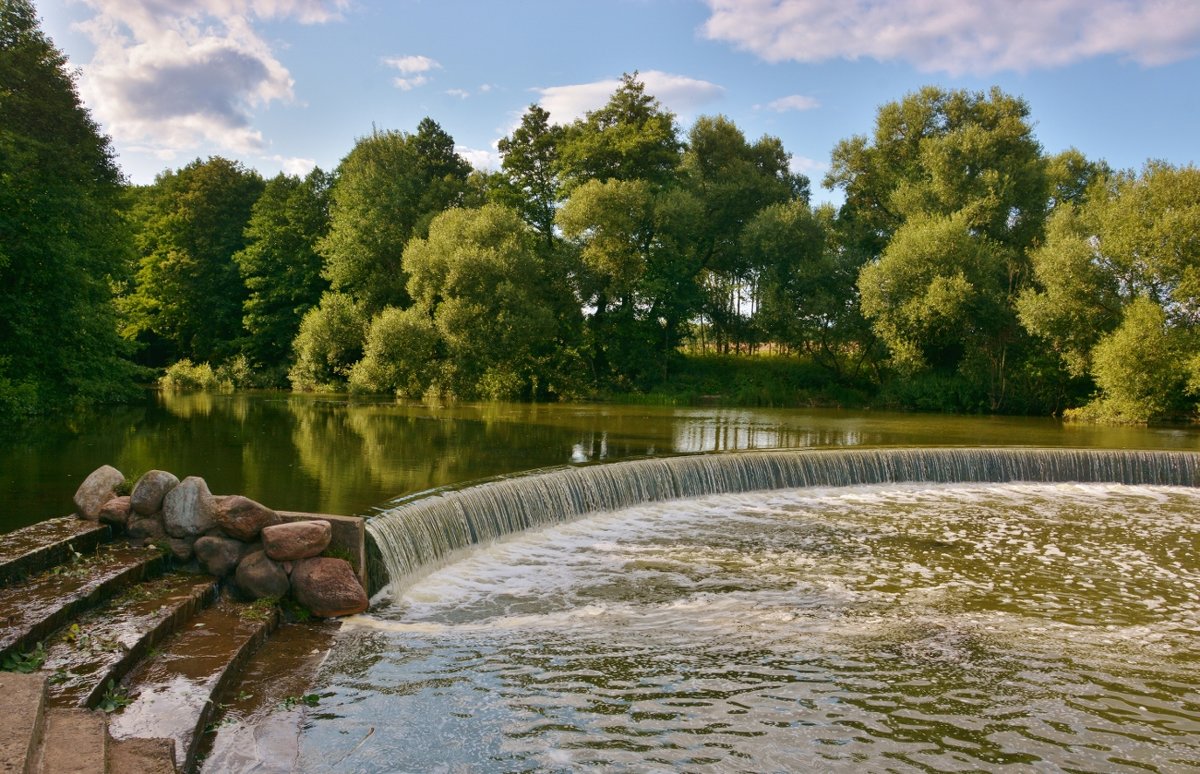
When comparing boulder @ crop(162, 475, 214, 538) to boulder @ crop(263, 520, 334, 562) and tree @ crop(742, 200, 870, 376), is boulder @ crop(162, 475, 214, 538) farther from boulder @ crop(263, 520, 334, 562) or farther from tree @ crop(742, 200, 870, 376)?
tree @ crop(742, 200, 870, 376)

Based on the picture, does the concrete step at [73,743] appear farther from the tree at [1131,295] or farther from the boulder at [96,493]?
the tree at [1131,295]

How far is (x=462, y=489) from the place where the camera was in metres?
12.0

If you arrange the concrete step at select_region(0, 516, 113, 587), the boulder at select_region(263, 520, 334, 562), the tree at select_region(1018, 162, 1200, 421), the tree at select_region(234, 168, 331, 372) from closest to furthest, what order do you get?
the concrete step at select_region(0, 516, 113, 587) → the boulder at select_region(263, 520, 334, 562) → the tree at select_region(1018, 162, 1200, 421) → the tree at select_region(234, 168, 331, 372)

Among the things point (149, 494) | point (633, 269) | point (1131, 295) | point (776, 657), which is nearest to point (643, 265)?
point (633, 269)

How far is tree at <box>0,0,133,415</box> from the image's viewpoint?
66.1 ft

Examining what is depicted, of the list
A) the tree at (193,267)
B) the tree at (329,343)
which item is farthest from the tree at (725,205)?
the tree at (193,267)

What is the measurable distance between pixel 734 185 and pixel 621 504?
92.5ft

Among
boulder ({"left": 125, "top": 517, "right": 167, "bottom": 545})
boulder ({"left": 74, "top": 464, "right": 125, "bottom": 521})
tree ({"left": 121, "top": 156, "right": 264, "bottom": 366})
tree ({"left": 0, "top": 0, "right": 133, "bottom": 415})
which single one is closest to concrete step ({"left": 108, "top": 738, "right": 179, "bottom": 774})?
boulder ({"left": 125, "top": 517, "right": 167, "bottom": 545})

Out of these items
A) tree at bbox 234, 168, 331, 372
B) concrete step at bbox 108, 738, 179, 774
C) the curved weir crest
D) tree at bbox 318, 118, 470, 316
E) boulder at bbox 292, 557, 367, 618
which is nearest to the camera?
concrete step at bbox 108, 738, 179, 774

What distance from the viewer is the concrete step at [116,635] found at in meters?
5.33

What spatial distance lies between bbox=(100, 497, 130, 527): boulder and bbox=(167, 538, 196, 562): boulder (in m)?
0.64

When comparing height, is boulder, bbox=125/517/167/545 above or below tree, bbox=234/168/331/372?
below

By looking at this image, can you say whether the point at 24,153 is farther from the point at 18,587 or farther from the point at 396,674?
the point at 396,674

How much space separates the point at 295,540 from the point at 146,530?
1.59 m
